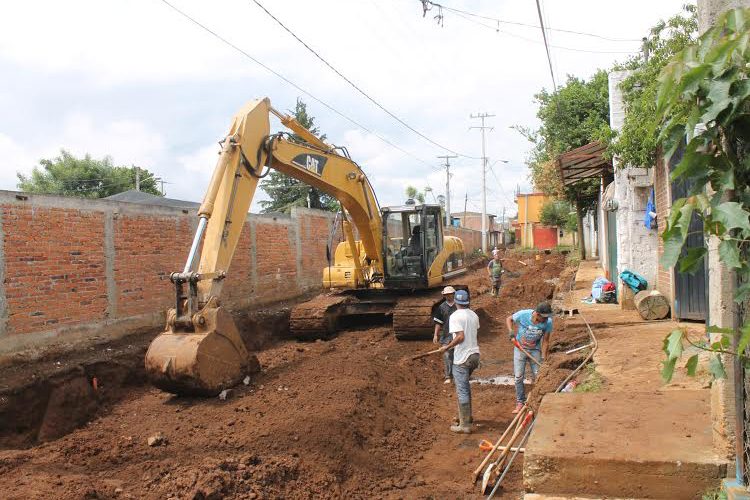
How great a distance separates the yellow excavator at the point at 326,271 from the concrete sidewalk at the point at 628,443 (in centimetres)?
400

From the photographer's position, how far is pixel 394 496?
5277mm

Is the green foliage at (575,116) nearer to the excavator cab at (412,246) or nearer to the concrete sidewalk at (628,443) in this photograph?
the excavator cab at (412,246)

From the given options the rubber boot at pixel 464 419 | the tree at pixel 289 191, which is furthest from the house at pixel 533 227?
the rubber boot at pixel 464 419

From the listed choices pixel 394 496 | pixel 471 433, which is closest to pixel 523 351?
pixel 471 433

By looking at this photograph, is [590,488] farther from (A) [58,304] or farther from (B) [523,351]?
(A) [58,304]

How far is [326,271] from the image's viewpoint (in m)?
12.6

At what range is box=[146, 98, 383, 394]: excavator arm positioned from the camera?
263 inches

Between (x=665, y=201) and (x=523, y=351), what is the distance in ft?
13.2

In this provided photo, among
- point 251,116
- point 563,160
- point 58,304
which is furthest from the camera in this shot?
point 563,160

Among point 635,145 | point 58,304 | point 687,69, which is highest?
point 635,145

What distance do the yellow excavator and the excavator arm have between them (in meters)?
0.01

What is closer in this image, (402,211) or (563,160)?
(402,211)

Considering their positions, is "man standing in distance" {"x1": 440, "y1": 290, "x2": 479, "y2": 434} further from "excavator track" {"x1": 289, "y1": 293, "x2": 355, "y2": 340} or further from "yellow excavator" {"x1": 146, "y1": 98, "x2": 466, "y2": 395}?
"excavator track" {"x1": 289, "y1": 293, "x2": 355, "y2": 340}

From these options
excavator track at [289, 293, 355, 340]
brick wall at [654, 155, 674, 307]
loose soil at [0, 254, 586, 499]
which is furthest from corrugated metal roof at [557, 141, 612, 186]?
excavator track at [289, 293, 355, 340]
